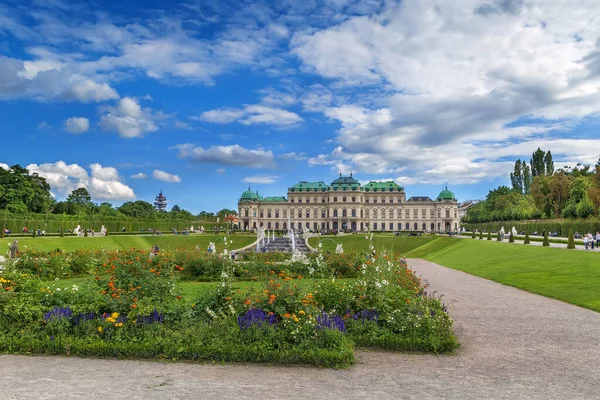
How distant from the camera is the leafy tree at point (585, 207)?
47.5 metres

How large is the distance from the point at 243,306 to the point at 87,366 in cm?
239

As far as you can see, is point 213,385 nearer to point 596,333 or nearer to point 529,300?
point 596,333

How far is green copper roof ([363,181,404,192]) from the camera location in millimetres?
116519

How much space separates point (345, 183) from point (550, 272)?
97.9m

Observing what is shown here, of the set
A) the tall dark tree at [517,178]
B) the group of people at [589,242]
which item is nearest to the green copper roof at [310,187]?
the tall dark tree at [517,178]

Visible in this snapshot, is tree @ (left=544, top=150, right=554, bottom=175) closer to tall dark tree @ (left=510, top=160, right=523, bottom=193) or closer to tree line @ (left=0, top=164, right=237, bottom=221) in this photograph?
tall dark tree @ (left=510, top=160, right=523, bottom=193)

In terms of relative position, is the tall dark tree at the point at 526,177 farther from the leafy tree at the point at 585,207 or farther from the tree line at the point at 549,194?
the leafy tree at the point at 585,207

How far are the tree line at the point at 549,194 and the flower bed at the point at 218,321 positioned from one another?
154 ft

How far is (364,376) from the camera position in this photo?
608 centimetres

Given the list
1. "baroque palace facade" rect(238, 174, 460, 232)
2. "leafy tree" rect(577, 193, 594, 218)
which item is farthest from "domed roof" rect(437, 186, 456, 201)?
"leafy tree" rect(577, 193, 594, 218)

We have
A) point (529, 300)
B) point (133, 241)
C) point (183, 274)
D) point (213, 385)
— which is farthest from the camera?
point (133, 241)

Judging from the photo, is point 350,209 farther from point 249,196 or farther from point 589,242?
point 589,242

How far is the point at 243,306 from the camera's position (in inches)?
296

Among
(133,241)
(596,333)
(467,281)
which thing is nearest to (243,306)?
(596,333)
